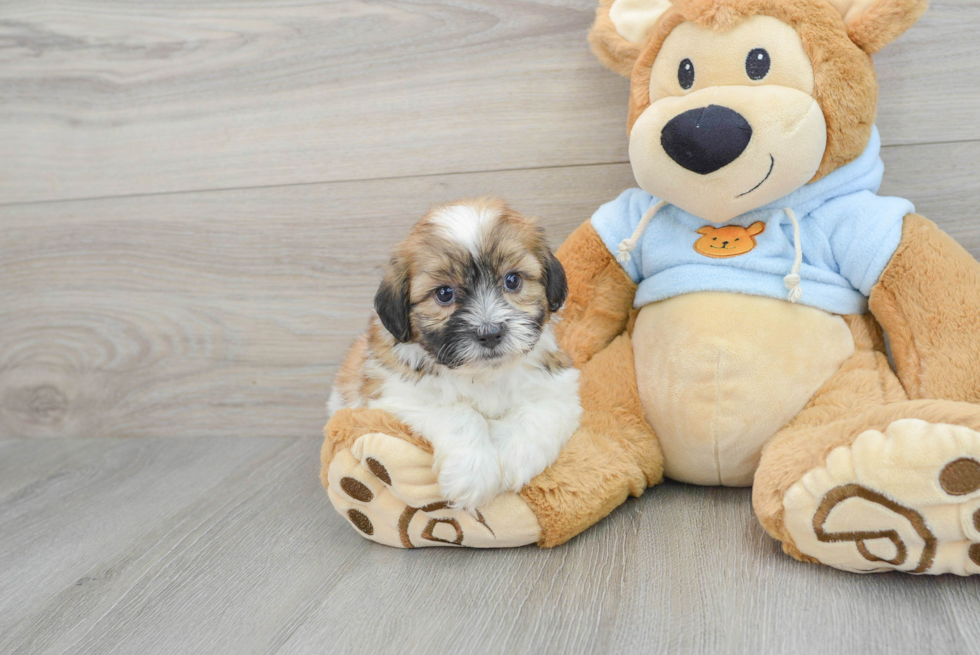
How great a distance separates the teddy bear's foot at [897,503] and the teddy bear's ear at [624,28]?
964 millimetres

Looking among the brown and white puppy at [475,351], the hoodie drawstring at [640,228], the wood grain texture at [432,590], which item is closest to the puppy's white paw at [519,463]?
the brown and white puppy at [475,351]

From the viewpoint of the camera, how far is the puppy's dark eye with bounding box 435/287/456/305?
1437 millimetres

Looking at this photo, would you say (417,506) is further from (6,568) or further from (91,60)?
(91,60)

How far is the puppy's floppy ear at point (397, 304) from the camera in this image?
57.8 inches

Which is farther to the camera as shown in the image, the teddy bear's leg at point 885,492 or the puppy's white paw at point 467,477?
the puppy's white paw at point 467,477

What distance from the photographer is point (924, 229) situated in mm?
1565

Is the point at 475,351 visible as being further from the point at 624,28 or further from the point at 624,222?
the point at 624,28

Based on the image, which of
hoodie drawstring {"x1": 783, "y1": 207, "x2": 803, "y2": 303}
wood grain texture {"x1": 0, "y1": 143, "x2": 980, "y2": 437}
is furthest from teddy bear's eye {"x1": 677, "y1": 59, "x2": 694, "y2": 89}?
wood grain texture {"x1": 0, "y1": 143, "x2": 980, "y2": 437}

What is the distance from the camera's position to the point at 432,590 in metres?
1.41

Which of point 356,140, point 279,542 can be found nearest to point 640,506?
point 279,542

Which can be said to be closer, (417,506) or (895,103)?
(417,506)

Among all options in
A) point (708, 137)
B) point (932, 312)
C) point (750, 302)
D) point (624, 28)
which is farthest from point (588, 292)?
point (932, 312)

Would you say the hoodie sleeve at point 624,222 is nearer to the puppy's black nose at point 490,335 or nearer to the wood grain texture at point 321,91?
the wood grain texture at point 321,91

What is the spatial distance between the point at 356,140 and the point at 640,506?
1.30m
